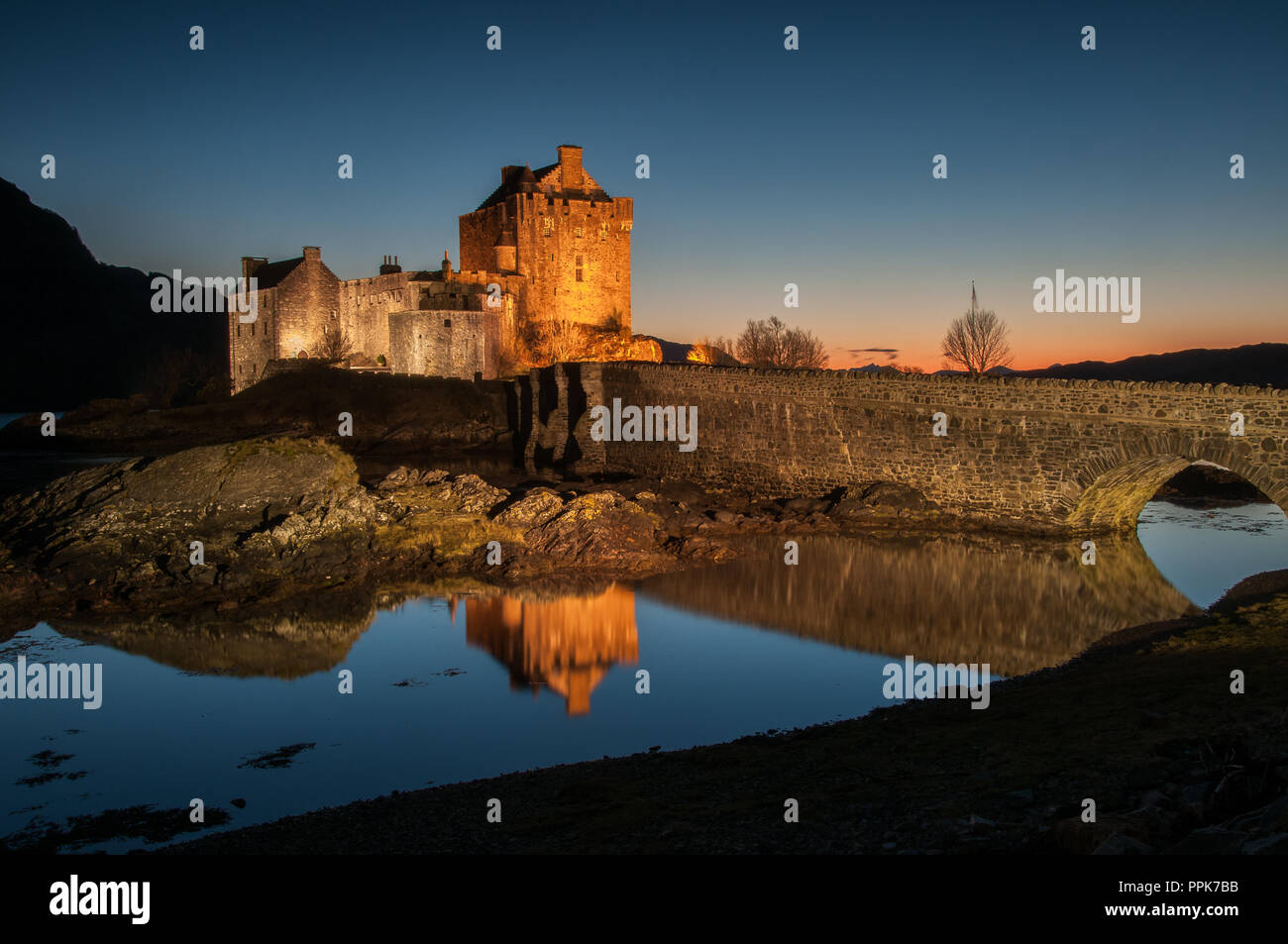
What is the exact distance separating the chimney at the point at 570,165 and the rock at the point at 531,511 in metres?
44.0

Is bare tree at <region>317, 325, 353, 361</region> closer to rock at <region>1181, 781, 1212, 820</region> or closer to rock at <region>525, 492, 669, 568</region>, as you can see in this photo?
rock at <region>525, 492, 669, 568</region>

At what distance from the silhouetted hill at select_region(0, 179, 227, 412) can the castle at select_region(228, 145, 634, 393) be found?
2644 inches

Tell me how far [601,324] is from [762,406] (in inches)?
1332

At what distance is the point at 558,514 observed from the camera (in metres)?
25.8

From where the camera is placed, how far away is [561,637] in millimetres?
18672

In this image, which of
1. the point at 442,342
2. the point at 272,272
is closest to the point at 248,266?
the point at 272,272

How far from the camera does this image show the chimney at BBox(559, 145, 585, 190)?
65.6 meters

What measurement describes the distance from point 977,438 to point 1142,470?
164 inches

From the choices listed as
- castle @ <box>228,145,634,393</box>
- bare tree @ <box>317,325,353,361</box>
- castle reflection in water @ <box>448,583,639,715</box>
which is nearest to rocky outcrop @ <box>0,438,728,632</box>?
castle reflection in water @ <box>448,583,639,715</box>

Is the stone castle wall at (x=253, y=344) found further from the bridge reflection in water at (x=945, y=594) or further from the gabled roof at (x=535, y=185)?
the bridge reflection in water at (x=945, y=594)

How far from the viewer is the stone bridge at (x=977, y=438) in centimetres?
2230

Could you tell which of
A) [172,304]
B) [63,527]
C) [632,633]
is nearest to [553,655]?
[632,633]

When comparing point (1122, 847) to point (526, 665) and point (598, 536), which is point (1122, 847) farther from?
point (598, 536)
